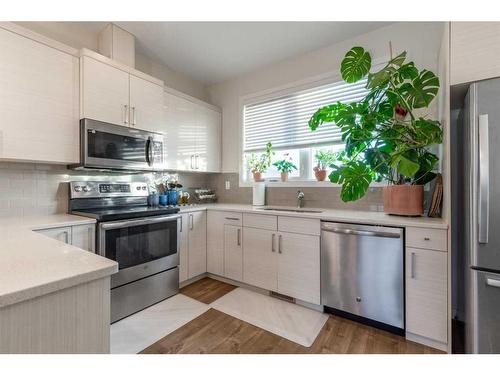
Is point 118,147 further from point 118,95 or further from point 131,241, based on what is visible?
point 131,241

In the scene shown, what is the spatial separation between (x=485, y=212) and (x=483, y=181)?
164 millimetres

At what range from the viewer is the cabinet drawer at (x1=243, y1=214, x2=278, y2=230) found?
7.78ft

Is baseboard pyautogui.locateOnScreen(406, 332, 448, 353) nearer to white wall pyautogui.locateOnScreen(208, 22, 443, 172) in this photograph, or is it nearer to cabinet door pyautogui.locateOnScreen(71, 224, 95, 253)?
white wall pyautogui.locateOnScreen(208, 22, 443, 172)

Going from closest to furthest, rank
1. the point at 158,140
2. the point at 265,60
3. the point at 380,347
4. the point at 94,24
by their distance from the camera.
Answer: the point at 380,347
the point at 94,24
the point at 158,140
the point at 265,60

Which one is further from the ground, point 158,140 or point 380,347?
point 158,140

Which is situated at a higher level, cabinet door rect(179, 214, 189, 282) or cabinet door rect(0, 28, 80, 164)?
cabinet door rect(0, 28, 80, 164)

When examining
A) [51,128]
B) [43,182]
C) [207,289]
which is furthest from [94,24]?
[207,289]

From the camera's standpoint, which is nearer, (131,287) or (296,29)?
(131,287)

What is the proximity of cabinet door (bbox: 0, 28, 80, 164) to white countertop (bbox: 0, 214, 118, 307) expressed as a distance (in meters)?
1.15

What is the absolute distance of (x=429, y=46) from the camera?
7.14 ft

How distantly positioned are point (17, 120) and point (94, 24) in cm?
123

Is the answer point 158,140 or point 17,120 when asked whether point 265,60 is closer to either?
point 158,140

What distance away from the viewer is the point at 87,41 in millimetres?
2395

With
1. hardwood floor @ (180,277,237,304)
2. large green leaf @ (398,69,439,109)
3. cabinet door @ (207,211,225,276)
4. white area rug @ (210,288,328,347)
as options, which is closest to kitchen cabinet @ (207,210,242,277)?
cabinet door @ (207,211,225,276)
